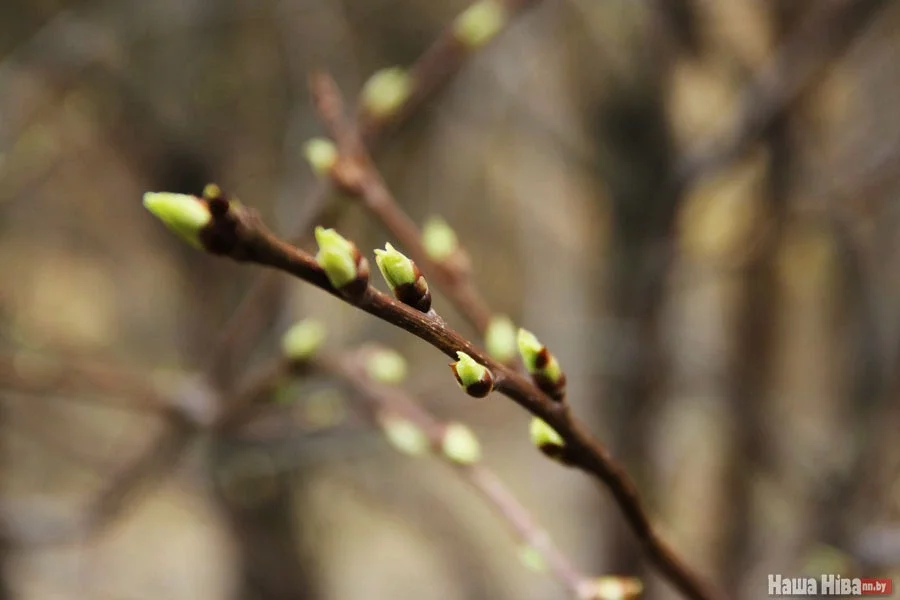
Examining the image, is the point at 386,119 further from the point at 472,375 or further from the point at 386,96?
the point at 472,375

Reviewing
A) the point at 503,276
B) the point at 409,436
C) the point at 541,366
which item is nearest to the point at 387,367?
the point at 409,436

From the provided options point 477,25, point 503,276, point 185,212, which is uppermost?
point 503,276

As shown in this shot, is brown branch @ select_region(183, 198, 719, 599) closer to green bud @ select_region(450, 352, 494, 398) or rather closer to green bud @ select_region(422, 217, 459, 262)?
green bud @ select_region(450, 352, 494, 398)

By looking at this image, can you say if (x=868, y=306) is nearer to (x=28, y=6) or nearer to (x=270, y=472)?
(x=270, y=472)

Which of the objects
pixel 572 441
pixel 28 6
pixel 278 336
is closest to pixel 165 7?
pixel 28 6

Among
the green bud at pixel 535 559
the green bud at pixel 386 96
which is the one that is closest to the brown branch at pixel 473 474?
the green bud at pixel 535 559
